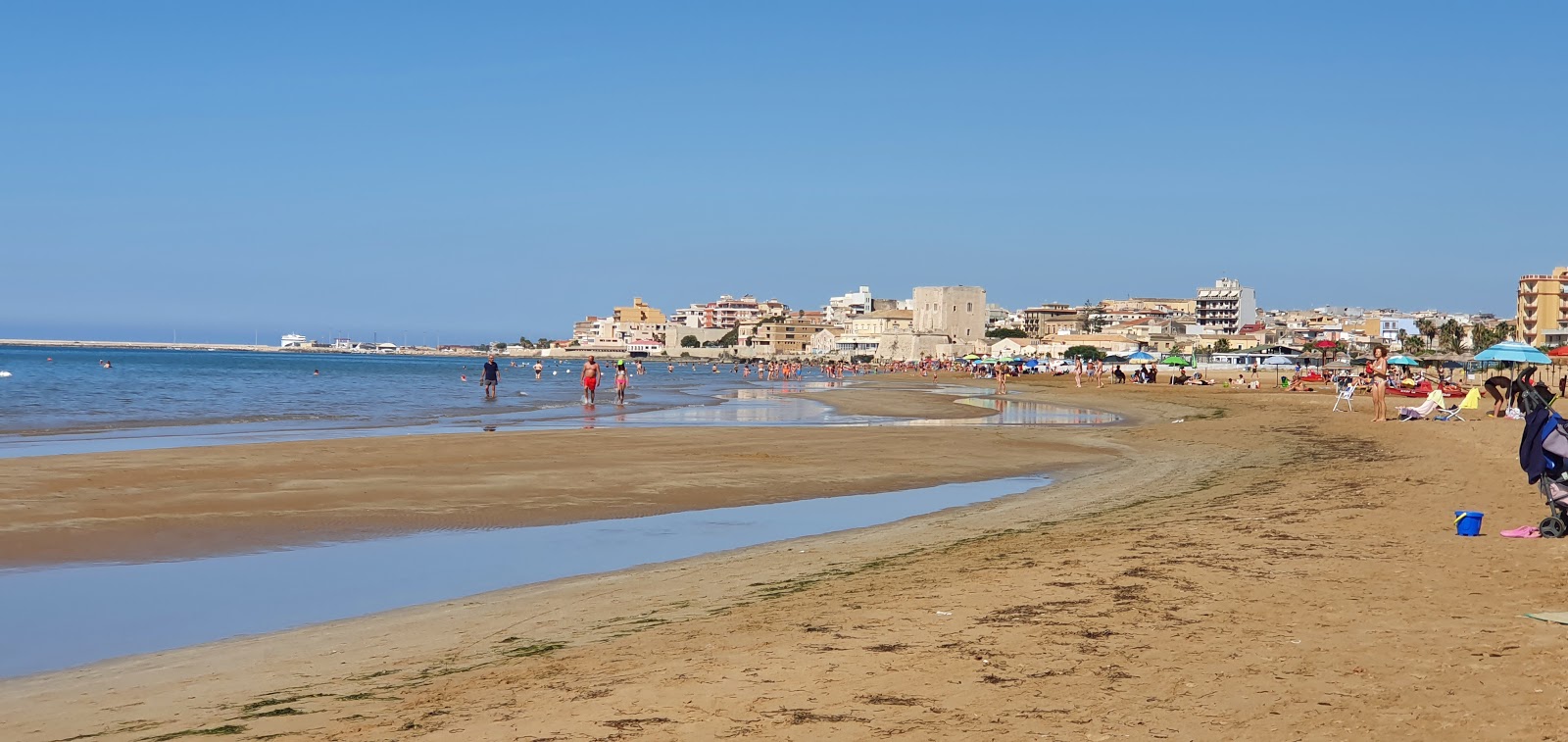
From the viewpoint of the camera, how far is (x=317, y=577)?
9180 mm

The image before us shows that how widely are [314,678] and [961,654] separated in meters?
3.15

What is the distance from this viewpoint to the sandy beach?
15.1 feet

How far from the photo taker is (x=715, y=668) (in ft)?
17.8

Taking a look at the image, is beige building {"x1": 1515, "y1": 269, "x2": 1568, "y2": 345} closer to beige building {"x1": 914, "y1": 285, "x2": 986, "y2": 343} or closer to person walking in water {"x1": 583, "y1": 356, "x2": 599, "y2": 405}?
beige building {"x1": 914, "y1": 285, "x2": 986, "y2": 343}

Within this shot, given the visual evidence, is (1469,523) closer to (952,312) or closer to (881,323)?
(952,312)

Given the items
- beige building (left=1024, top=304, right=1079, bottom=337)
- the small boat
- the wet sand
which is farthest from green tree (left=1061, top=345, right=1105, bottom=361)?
the wet sand

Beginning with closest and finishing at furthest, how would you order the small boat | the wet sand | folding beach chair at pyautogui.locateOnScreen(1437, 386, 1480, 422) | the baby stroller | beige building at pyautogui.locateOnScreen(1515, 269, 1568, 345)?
the baby stroller
the wet sand
folding beach chair at pyautogui.locateOnScreen(1437, 386, 1480, 422)
the small boat
beige building at pyautogui.locateOnScreen(1515, 269, 1568, 345)

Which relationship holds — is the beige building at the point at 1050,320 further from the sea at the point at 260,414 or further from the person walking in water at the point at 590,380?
the person walking in water at the point at 590,380

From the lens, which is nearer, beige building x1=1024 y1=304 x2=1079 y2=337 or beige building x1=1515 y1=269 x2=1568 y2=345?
beige building x1=1515 y1=269 x2=1568 y2=345

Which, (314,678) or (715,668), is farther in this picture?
(314,678)

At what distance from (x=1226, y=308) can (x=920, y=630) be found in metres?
164

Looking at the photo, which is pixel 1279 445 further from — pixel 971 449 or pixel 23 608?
pixel 23 608

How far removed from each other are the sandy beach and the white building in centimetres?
15124

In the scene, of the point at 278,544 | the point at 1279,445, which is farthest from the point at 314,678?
the point at 1279,445
